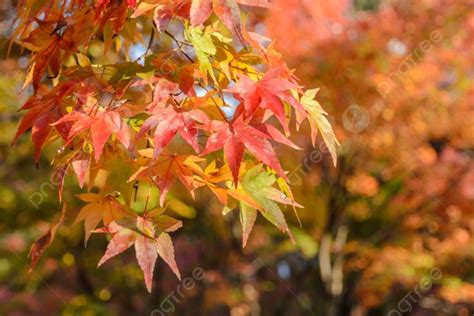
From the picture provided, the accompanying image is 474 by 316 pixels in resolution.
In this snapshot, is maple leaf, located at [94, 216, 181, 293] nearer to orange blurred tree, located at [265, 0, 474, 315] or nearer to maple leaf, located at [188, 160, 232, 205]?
maple leaf, located at [188, 160, 232, 205]

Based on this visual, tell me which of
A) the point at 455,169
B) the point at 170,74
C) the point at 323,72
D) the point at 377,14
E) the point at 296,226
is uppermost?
the point at 170,74

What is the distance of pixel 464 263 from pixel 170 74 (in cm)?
789

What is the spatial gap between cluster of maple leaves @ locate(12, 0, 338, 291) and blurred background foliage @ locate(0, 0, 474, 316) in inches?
178

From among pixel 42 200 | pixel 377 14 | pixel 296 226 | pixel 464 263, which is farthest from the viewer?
pixel 296 226

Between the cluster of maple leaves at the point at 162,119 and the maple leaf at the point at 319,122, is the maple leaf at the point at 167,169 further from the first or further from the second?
the maple leaf at the point at 319,122

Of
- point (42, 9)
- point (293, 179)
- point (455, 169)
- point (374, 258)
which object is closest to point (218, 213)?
point (293, 179)

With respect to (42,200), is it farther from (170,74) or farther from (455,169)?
(170,74)

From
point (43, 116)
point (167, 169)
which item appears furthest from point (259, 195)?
point (43, 116)

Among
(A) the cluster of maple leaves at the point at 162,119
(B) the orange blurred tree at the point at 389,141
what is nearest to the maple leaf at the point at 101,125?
(A) the cluster of maple leaves at the point at 162,119

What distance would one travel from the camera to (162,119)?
1.36 meters

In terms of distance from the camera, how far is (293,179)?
8.11m

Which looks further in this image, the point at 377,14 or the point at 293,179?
the point at 293,179

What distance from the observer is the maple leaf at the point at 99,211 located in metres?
1.54

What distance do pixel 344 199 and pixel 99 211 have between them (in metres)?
7.02
